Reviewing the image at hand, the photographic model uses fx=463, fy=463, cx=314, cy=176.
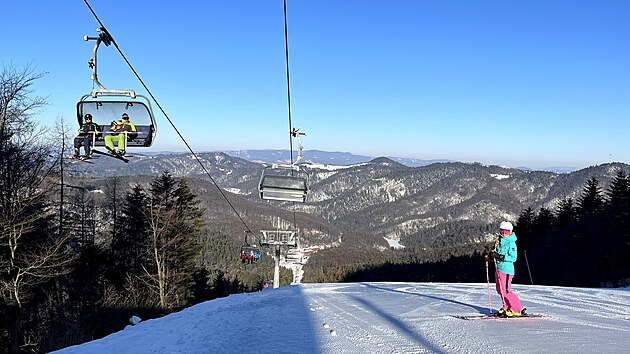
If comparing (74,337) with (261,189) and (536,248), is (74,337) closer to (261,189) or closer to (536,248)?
(261,189)

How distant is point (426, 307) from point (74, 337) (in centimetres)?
1248

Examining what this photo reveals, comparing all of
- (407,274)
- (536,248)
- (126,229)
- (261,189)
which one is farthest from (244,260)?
(407,274)

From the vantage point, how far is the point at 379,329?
732 centimetres

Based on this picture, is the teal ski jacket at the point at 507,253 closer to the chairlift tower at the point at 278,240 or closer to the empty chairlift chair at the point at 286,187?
the empty chairlift chair at the point at 286,187

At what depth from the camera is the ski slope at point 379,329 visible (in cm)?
615

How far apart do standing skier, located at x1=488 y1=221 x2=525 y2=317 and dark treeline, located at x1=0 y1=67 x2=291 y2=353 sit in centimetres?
861

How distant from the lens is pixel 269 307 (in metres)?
10.2

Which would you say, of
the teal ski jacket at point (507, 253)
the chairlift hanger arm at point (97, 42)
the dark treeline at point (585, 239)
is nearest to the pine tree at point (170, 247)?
the chairlift hanger arm at point (97, 42)

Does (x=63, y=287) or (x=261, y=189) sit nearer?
(x=261, y=189)

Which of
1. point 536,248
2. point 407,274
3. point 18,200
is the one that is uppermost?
point 18,200

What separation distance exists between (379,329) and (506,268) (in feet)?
9.03

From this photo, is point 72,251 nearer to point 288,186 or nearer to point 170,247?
point 170,247

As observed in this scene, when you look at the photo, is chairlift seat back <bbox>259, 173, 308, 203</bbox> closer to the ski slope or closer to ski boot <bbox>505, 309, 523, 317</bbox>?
the ski slope

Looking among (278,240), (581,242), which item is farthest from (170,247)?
(581,242)
